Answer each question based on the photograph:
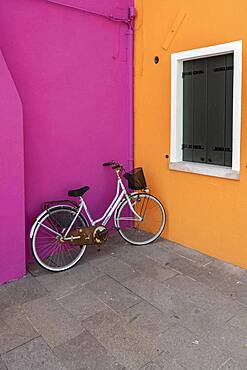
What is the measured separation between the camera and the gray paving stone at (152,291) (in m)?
3.18

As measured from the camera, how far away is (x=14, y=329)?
2814 millimetres

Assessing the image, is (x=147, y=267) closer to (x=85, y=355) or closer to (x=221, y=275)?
(x=221, y=275)

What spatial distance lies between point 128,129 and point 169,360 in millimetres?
3340

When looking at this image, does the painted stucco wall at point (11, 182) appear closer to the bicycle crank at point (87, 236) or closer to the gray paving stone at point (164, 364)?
the bicycle crank at point (87, 236)

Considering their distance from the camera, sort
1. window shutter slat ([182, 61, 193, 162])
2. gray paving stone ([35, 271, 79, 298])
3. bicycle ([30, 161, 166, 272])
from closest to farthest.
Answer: gray paving stone ([35, 271, 79, 298]) < bicycle ([30, 161, 166, 272]) < window shutter slat ([182, 61, 193, 162])

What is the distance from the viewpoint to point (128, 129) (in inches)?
198

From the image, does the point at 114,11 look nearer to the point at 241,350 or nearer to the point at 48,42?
the point at 48,42

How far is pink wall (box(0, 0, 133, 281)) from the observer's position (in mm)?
3820

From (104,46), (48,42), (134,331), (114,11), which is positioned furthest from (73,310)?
(114,11)

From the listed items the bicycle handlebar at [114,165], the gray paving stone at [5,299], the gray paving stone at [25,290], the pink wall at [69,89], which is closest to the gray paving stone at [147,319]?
the gray paving stone at [25,290]

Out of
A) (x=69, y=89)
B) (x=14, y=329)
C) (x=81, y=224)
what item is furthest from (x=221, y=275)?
(x=69, y=89)

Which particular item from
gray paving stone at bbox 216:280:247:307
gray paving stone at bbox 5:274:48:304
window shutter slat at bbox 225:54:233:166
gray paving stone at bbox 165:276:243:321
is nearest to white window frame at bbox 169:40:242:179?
window shutter slat at bbox 225:54:233:166

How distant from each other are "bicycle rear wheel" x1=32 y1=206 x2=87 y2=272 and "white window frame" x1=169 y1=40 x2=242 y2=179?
5.04 feet

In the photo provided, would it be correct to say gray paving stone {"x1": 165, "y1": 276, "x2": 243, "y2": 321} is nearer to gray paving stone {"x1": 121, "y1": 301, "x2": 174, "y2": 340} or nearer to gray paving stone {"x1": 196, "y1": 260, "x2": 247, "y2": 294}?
A: gray paving stone {"x1": 196, "y1": 260, "x2": 247, "y2": 294}
